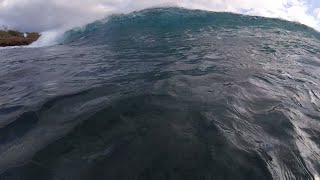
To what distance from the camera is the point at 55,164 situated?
2.71 meters

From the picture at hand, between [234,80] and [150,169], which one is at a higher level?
[150,169]

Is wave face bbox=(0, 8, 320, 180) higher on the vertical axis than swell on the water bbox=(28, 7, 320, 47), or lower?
higher

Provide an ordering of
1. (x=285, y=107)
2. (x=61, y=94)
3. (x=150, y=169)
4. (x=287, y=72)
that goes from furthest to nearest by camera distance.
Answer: (x=287, y=72)
(x=61, y=94)
(x=285, y=107)
(x=150, y=169)

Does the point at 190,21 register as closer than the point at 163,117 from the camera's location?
No

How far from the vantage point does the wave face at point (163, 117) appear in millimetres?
2697

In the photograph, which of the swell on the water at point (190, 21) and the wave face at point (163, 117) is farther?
the swell on the water at point (190, 21)

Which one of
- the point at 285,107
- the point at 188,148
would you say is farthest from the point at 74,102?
the point at 285,107

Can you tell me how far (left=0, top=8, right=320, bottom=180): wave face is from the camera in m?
2.70

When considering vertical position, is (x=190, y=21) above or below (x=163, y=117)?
below

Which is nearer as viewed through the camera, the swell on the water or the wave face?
the wave face

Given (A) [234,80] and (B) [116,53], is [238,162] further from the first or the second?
(B) [116,53]

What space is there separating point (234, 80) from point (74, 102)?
8.65 feet

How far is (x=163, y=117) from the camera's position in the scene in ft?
11.9

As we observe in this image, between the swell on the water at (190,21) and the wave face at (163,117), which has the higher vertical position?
the wave face at (163,117)
